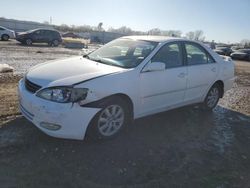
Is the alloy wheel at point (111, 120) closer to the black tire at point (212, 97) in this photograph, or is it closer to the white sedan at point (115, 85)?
the white sedan at point (115, 85)

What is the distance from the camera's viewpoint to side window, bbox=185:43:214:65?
5359 mm

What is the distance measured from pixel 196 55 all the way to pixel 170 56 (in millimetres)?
890

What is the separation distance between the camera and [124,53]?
16.1 feet

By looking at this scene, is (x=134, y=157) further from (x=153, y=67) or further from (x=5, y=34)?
(x=5, y=34)

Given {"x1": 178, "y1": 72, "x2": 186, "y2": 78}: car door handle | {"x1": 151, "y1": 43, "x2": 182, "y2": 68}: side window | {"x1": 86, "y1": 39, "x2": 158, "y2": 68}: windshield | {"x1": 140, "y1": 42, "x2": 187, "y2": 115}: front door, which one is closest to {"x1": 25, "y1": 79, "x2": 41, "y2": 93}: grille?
{"x1": 86, "y1": 39, "x2": 158, "y2": 68}: windshield

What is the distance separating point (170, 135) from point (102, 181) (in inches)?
73.7

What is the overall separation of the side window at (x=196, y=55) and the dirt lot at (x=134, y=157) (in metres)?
1.25

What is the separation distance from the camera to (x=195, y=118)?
572 centimetres

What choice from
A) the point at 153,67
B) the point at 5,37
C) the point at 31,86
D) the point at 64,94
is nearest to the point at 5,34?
the point at 5,37

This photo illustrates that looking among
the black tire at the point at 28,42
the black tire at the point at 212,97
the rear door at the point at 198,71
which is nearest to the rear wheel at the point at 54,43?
the black tire at the point at 28,42

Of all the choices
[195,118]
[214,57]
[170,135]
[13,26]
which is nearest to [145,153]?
[170,135]

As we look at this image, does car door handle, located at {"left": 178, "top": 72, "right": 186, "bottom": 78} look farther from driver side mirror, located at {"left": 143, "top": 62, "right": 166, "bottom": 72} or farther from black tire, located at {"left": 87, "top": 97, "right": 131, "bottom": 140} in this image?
black tire, located at {"left": 87, "top": 97, "right": 131, "bottom": 140}

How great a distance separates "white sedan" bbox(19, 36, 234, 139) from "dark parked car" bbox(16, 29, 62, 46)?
2177 centimetres

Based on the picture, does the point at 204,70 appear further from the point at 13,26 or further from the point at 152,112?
the point at 13,26
